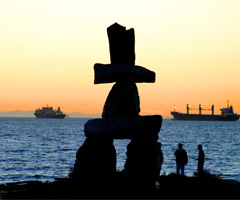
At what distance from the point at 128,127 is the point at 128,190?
227cm

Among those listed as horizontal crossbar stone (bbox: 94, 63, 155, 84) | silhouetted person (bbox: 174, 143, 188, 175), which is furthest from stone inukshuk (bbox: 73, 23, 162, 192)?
silhouetted person (bbox: 174, 143, 188, 175)

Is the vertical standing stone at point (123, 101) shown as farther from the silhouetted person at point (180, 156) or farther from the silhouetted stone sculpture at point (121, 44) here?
the silhouetted person at point (180, 156)

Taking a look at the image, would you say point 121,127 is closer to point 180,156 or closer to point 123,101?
point 123,101

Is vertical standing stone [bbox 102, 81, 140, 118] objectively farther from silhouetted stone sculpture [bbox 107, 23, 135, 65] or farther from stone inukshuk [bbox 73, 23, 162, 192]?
silhouetted stone sculpture [bbox 107, 23, 135, 65]

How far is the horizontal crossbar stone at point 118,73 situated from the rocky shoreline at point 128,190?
3.67m

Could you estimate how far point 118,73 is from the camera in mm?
14039

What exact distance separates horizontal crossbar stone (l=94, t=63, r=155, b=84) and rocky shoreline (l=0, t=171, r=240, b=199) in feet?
12.0

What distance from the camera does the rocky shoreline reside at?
1331 cm

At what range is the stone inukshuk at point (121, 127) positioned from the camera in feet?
44.9

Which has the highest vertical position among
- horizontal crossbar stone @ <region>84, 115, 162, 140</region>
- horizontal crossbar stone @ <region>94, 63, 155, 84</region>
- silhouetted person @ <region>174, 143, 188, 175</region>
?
horizontal crossbar stone @ <region>94, 63, 155, 84</region>

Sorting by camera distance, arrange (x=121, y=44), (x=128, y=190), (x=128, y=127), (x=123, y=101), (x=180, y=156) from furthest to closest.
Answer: (x=180, y=156), (x=121, y=44), (x=123, y=101), (x=128, y=190), (x=128, y=127)

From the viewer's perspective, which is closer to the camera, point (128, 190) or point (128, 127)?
point (128, 127)

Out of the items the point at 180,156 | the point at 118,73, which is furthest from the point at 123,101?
the point at 180,156

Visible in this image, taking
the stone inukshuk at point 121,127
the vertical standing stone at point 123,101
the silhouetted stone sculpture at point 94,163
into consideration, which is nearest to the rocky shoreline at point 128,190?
the silhouetted stone sculpture at point 94,163
